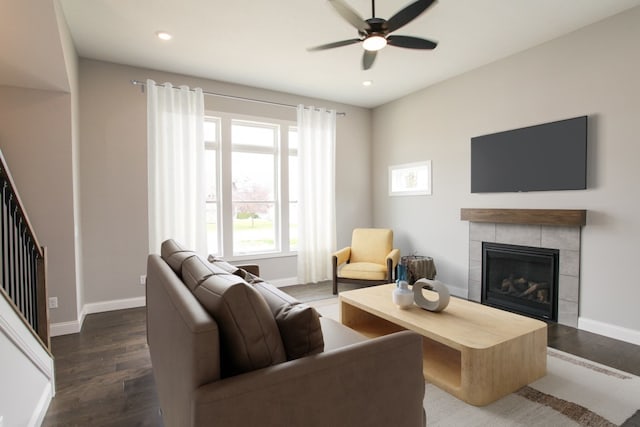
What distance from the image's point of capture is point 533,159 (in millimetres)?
3492

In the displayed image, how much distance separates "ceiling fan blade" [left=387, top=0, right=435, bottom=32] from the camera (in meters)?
2.16

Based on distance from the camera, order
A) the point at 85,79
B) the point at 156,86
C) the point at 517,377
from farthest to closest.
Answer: the point at 156,86 → the point at 85,79 → the point at 517,377

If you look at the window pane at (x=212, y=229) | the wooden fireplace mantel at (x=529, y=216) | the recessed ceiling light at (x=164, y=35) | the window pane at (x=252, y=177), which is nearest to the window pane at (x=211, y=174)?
the window pane at (x=212, y=229)

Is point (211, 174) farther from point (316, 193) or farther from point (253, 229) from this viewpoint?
Result: point (316, 193)

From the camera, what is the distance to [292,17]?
9.56 feet

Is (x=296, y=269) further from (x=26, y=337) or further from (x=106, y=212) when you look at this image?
(x=26, y=337)

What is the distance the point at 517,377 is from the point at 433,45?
2.44m

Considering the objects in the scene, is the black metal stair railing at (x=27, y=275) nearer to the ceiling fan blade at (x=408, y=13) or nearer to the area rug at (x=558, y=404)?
the area rug at (x=558, y=404)

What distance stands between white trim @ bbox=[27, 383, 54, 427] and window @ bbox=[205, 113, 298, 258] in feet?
8.30

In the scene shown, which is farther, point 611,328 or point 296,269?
point 296,269

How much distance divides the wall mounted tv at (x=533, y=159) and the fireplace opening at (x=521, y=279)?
684 millimetres

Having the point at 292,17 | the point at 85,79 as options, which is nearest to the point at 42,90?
the point at 85,79

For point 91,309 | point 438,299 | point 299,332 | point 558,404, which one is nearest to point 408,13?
point 438,299

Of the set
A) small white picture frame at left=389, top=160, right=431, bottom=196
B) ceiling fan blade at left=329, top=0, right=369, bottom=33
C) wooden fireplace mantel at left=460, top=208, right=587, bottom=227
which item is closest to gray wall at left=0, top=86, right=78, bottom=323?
ceiling fan blade at left=329, top=0, right=369, bottom=33
